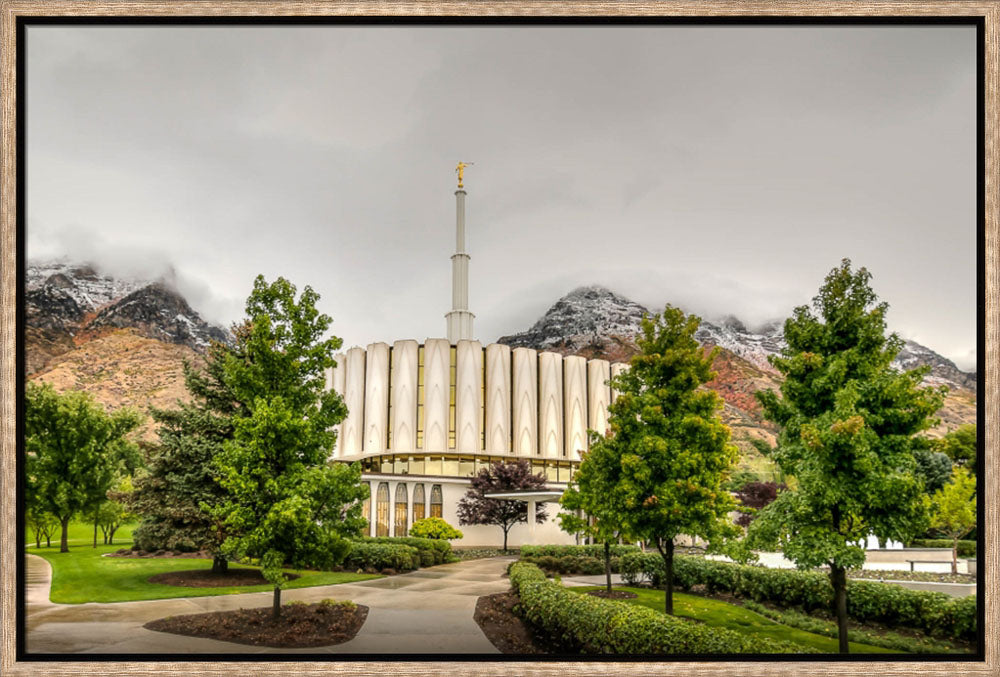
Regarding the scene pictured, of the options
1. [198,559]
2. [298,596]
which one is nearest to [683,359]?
[298,596]

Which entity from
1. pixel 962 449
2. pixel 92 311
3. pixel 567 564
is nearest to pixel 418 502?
pixel 567 564

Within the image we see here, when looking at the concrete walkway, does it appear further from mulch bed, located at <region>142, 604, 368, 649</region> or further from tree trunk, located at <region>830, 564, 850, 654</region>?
tree trunk, located at <region>830, 564, 850, 654</region>

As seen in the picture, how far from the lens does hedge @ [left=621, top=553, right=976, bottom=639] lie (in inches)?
418

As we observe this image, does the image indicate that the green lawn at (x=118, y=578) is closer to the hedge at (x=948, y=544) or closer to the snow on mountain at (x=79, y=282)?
the hedge at (x=948, y=544)

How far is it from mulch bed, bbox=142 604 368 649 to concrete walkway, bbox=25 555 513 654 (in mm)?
212

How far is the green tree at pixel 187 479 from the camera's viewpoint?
52.7 ft

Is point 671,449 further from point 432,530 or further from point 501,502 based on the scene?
point 501,502

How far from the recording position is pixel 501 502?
1409 inches

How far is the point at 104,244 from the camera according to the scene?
7869cm

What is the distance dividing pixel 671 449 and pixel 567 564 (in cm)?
→ 1275

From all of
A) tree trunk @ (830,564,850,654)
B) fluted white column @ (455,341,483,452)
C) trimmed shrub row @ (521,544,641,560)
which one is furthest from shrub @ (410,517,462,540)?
tree trunk @ (830,564,850,654)

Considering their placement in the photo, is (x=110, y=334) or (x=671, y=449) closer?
(x=671, y=449)

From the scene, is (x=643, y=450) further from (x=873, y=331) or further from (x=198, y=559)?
(x=198, y=559)

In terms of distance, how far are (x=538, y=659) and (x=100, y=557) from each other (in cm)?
1566
